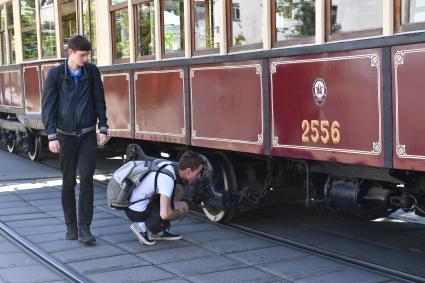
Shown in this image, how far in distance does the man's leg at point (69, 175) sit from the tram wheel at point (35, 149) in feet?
19.6

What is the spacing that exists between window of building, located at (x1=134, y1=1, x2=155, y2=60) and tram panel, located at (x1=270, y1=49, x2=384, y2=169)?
7.04ft

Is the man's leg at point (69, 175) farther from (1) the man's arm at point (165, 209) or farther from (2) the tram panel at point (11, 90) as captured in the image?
(2) the tram panel at point (11, 90)

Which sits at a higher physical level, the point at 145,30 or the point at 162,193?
the point at 145,30

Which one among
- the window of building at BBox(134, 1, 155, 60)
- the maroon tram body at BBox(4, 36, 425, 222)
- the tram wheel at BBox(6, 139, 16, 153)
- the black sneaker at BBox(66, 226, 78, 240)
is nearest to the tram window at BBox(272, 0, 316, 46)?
the maroon tram body at BBox(4, 36, 425, 222)

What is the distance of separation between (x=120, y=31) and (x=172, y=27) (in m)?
1.19

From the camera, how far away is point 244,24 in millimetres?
5711

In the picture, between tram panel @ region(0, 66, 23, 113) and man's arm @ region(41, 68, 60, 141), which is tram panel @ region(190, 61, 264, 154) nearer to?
man's arm @ region(41, 68, 60, 141)

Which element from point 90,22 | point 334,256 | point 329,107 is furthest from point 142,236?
point 90,22

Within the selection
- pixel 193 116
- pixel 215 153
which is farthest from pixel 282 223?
pixel 193 116

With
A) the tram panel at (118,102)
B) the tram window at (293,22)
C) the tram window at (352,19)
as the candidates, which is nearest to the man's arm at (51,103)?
the tram window at (293,22)

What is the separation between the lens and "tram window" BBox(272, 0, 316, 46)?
16.3 feet

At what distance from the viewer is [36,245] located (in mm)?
5625

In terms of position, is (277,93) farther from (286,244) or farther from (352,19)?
(286,244)

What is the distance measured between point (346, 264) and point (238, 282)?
2.87 feet
